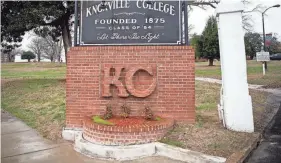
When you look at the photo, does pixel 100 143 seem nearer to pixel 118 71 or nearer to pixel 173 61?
pixel 118 71

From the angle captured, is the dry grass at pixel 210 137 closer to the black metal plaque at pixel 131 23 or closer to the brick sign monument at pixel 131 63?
the brick sign monument at pixel 131 63

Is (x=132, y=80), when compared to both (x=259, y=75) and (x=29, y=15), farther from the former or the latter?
(x=259, y=75)

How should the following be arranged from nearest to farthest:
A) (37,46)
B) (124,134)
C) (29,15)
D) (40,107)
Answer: (124,134) < (40,107) < (29,15) < (37,46)

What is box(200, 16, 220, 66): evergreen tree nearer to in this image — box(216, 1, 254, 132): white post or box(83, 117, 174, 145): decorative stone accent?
box(216, 1, 254, 132): white post

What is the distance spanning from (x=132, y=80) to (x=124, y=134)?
1.44m

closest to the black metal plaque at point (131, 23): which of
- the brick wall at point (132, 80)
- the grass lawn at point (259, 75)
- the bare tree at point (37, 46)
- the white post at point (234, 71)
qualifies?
the brick wall at point (132, 80)

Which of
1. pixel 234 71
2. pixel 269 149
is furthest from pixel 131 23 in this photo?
pixel 269 149

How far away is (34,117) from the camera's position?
884cm

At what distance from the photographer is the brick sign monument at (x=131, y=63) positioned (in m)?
6.52

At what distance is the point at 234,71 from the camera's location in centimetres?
641

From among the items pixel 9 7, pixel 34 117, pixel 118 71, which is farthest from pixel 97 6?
pixel 9 7

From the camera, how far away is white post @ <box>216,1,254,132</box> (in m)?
6.35

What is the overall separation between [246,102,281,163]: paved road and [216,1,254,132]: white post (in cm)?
47

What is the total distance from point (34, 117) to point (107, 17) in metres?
3.92
